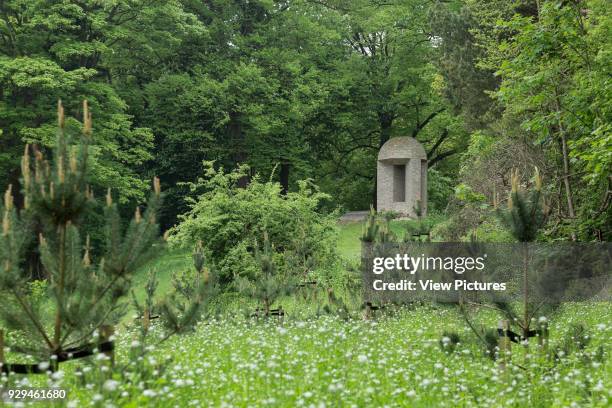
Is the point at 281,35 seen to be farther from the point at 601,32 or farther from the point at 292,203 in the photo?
the point at 601,32

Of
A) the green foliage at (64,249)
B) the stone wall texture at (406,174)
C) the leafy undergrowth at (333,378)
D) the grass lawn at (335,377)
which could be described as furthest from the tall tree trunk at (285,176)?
the green foliage at (64,249)

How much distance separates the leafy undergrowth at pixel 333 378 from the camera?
495cm

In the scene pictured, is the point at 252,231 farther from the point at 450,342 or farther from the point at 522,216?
the point at 522,216

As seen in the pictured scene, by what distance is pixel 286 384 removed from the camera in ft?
18.3

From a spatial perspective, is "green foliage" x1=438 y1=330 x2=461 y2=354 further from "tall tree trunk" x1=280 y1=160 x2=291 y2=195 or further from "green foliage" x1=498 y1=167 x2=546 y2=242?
"tall tree trunk" x1=280 y1=160 x2=291 y2=195

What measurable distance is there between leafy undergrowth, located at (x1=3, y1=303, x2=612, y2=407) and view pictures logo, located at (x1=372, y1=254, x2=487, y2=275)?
3.90 metres

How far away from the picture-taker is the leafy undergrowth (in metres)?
4.95

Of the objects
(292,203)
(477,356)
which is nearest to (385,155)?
(292,203)

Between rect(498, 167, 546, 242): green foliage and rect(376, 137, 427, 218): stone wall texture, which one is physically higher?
rect(376, 137, 427, 218): stone wall texture

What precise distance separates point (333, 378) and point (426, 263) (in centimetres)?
797

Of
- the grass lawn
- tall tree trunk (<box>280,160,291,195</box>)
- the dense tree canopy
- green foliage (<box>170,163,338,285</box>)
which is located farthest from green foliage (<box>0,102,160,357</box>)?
tall tree trunk (<box>280,160,291,195</box>)

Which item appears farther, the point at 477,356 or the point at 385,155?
the point at 385,155

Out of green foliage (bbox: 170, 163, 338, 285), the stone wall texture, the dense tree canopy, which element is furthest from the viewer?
the stone wall texture

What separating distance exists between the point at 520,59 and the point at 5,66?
14.7 meters
